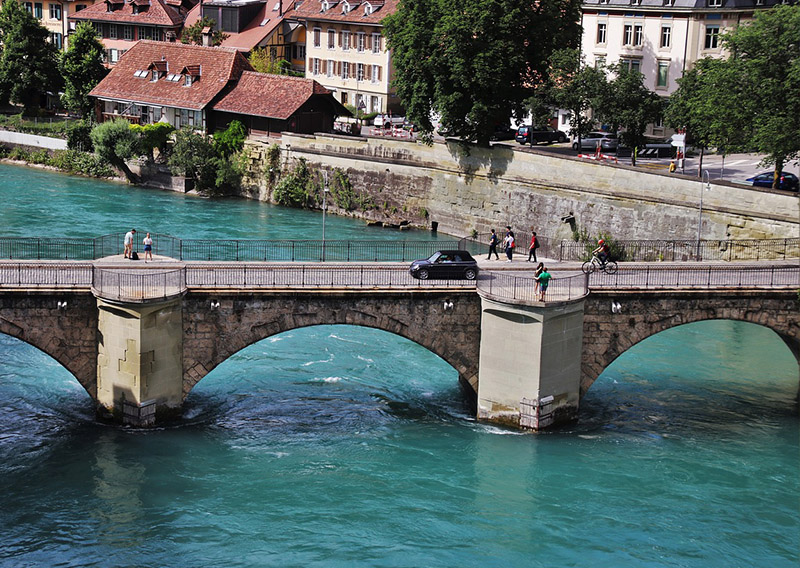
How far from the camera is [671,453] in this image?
160ft

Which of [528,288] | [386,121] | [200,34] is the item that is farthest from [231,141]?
[528,288]

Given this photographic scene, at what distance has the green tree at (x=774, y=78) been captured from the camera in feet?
212

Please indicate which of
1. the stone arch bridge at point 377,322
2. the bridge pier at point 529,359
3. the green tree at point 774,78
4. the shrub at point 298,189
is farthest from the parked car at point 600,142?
the bridge pier at point 529,359

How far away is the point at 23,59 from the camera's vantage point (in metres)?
115

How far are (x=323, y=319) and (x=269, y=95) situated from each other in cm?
5364

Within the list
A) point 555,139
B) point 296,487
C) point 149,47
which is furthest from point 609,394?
point 149,47

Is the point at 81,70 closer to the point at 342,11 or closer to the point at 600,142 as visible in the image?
the point at 342,11

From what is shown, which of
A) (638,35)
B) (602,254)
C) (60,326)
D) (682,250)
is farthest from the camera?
(638,35)

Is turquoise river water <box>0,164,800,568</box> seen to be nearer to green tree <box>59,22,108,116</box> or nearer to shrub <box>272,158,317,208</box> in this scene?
shrub <box>272,158,317,208</box>

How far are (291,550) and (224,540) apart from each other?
7.78 ft

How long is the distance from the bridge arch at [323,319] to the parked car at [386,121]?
56.4m

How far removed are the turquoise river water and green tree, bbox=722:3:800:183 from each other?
12403 mm

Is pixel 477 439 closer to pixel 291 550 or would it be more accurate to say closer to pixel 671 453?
pixel 671 453

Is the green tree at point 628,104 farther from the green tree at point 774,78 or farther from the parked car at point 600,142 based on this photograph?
the green tree at point 774,78
